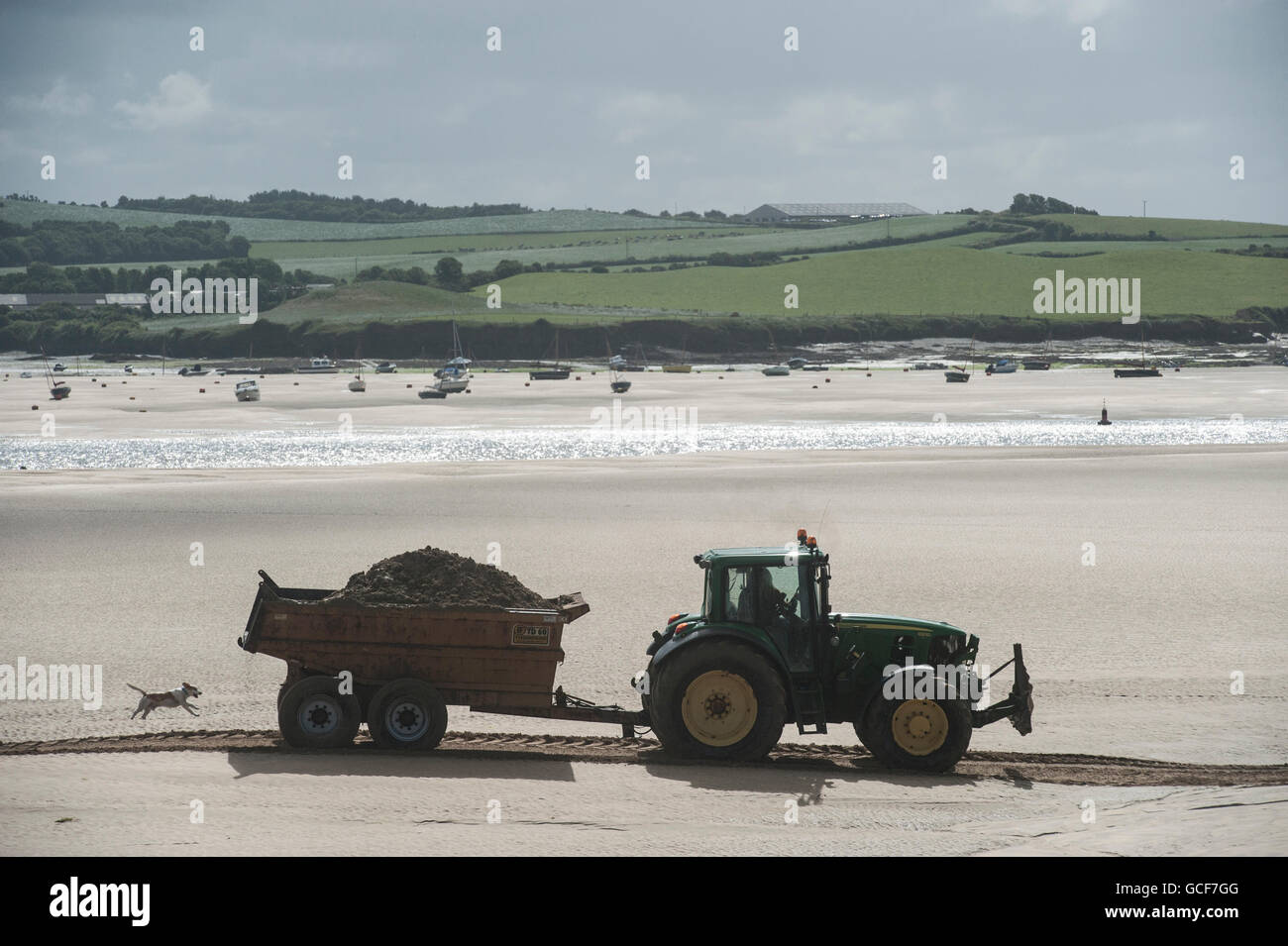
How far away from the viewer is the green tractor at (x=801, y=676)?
41.1 feet

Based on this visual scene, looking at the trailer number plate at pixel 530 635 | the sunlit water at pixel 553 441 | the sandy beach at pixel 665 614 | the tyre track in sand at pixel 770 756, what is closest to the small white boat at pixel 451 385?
the sunlit water at pixel 553 441

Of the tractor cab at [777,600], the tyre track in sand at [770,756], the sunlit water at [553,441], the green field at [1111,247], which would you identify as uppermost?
the green field at [1111,247]

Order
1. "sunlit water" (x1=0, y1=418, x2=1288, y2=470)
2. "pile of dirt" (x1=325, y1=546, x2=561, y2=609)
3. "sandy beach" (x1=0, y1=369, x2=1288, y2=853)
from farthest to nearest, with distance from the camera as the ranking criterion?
"sunlit water" (x1=0, y1=418, x2=1288, y2=470) → "pile of dirt" (x1=325, y1=546, x2=561, y2=609) → "sandy beach" (x1=0, y1=369, x2=1288, y2=853)


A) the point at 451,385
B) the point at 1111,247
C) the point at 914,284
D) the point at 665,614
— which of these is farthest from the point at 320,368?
the point at 1111,247

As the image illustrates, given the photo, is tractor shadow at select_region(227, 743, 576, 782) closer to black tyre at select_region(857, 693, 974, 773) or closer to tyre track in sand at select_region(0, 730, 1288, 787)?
tyre track in sand at select_region(0, 730, 1288, 787)

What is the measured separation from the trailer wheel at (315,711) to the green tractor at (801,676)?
298 centimetres

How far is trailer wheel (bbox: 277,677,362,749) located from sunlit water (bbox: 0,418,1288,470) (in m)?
31.2

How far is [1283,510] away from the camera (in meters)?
30.5

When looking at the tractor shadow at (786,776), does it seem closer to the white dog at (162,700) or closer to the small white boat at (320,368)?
the white dog at (162,700)

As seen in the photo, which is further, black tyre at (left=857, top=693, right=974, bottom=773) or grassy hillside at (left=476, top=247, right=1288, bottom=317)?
grassy hillside at (left=476, top=247, right=1288, bottom=317)

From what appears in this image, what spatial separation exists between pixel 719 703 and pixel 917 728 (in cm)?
190

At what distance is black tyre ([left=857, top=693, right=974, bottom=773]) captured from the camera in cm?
1251

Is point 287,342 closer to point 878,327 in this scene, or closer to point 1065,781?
point 878,327

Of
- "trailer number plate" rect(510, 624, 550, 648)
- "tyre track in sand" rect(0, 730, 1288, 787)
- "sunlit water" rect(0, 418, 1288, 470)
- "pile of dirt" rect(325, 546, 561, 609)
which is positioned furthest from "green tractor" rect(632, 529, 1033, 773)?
"sunlit water" rect(0, 418, 1288, 470)
